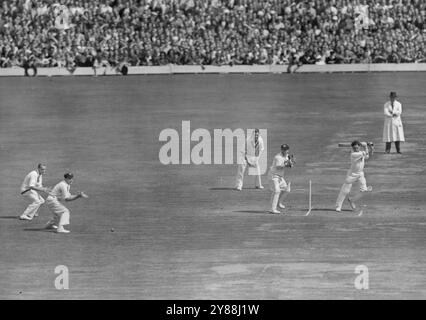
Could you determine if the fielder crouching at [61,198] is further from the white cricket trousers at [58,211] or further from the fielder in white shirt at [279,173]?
the fielder in white shirt at [279,173]

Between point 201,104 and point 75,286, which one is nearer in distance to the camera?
point 75,286

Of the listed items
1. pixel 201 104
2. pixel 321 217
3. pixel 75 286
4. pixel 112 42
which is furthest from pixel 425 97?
pixel 75 286

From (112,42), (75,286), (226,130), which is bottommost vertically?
(75,286)

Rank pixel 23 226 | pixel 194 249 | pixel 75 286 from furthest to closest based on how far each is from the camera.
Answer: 1. pixel 23 226
2. pixel 194 249
3. pixel 75 286

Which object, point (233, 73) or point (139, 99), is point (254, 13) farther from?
point (139, 99)

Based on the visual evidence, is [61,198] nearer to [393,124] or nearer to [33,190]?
[33,190]

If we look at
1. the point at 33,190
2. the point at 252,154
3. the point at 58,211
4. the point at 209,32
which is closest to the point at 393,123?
the point at 252,154
